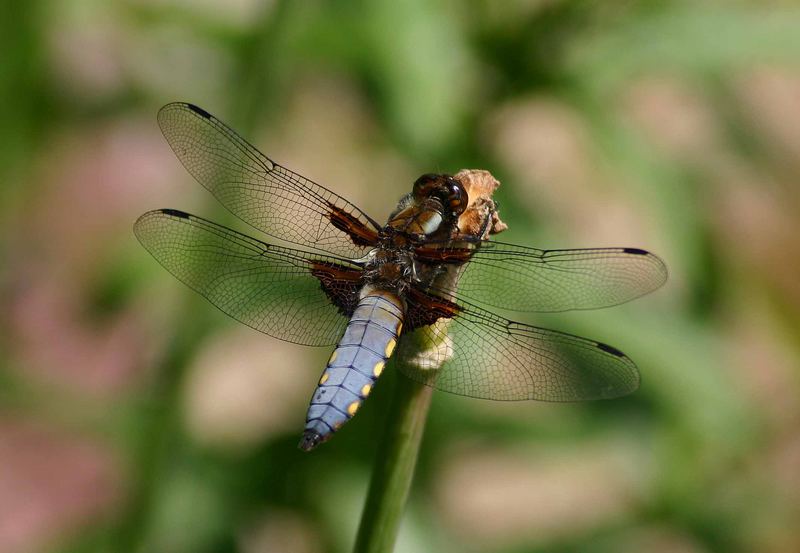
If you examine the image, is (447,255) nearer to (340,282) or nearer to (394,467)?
(394,467)

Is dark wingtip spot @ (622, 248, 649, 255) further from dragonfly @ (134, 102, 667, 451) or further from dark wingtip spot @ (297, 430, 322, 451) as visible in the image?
dark wingtip spot @ (297, 430, 322, 451)

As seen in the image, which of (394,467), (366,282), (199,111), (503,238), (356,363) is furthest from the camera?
(503,238)

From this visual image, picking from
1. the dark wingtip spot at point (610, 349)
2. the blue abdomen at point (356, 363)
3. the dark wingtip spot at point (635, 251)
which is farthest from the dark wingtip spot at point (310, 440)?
the dark wingtip spot at point (635, 251)

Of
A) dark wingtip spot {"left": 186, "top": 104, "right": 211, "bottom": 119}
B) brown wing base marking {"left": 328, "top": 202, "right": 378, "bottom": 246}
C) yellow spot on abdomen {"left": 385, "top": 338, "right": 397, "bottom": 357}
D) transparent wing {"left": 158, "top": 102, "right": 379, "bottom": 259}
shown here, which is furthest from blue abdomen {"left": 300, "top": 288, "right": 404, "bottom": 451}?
dark wingtip spot {"left": 186, "top": 104, "right": 211, "bottom": 119}

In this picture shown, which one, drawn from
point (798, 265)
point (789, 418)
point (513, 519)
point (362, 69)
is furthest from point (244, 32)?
point (798, 265)

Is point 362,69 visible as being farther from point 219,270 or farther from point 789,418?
point 789,418

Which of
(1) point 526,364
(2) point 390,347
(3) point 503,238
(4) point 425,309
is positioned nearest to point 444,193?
(4) point 425,309
